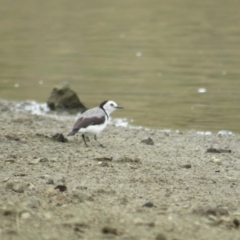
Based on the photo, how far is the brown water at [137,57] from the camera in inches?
593

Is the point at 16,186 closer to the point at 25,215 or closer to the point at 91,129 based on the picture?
the point at 25,215

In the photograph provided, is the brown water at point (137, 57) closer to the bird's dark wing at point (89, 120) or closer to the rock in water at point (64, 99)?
the rock in water at point (64, 99)

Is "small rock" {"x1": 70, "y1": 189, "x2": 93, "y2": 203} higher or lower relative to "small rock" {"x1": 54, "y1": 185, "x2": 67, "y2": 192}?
higher

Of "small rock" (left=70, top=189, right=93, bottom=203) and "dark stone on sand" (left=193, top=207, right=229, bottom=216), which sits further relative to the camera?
"small rock" (left=70, top=189, right=93, bottom=203)

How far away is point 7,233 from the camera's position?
5.51 metres

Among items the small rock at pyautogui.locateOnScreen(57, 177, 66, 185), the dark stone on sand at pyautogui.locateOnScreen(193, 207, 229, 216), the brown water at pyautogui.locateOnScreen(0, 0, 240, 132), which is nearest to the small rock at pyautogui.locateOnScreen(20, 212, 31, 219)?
the dark stone on sand at pyautogui.locateOnScreen(193, 207, 229, 216)

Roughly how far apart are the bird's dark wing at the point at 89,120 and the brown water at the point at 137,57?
114 inches

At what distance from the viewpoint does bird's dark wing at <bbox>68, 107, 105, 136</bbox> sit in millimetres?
10273

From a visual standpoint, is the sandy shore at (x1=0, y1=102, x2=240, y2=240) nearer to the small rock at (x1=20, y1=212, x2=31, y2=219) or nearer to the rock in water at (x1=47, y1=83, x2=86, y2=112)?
the small rock at (x1=20, y1=212, x2=31, y2=219)

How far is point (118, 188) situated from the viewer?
7367 millimetres

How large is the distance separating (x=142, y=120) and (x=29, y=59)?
815cm

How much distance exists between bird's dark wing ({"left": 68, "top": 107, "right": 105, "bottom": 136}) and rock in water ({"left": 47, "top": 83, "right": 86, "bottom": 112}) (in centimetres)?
391

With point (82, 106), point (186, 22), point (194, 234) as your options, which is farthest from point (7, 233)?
point (186, 22)

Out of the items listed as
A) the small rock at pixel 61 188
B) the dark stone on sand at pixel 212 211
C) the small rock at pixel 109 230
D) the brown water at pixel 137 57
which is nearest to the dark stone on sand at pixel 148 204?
the dark stone on sand at pixel 212 211
